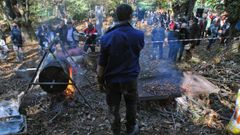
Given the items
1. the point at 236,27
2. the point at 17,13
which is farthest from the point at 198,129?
the point at 17,13

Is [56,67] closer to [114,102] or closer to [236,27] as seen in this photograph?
[114,102]

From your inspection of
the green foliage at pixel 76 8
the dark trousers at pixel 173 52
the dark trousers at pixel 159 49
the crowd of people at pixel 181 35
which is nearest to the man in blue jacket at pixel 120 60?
the crowd of people at pixel 181 35

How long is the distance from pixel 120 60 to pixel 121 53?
0.11 metres

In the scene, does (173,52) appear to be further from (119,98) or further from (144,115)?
(119,98)

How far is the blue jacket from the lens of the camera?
12.5ft

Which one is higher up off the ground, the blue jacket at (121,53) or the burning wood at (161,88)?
the blue jacket at (121,53)

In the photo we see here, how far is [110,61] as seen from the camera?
12.9 ft

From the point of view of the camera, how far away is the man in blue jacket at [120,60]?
3.83 meters

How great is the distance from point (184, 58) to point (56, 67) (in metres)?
6.99

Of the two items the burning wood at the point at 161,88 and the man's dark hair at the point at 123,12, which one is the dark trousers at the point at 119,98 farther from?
the burning wood at the point at 161,88

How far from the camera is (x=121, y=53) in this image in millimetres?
3881

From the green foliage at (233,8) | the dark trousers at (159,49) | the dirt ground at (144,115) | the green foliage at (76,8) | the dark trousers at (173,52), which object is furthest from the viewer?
the green foliage at (76,8)

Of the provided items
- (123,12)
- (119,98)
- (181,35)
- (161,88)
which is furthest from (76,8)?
(123,12)

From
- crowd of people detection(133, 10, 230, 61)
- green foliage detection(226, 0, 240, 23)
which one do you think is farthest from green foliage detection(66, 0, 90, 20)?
green foliage detection(226, 0, 240, 23)
